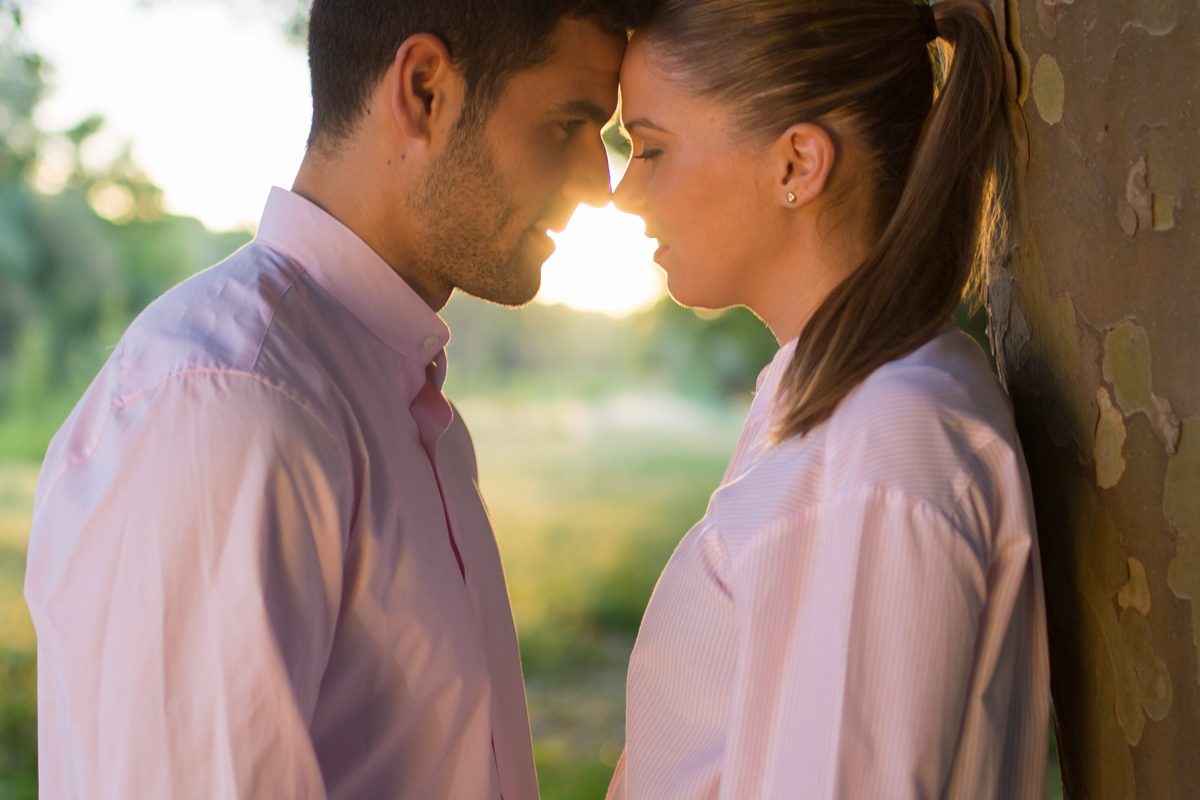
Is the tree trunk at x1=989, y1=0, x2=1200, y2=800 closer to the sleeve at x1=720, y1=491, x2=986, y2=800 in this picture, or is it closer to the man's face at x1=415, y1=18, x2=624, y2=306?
the sleeve at x1=720, y1=491, x2=986, y2=800

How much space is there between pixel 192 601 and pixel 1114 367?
986 mm

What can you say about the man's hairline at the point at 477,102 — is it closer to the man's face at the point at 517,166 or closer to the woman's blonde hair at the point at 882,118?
the man's face at the point at 517,166


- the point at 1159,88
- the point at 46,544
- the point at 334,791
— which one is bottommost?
the point at 334,791

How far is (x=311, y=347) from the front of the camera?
59.6 inches

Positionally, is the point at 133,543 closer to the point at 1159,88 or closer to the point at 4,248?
the point at 1159,88

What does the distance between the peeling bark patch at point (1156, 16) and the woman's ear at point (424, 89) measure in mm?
920

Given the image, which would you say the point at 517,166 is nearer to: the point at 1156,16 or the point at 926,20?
the point at 926,20

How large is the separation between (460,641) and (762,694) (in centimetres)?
44

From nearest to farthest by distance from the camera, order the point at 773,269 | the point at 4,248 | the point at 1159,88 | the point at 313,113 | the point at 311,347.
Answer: the point at 1159,88, the point at 311,347, the point at 773,269, the point at 313,113, the point at 4,248

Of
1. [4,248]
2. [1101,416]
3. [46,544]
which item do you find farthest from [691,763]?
[4,248]

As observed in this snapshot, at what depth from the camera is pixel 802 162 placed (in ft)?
5.07

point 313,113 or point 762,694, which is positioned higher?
point 313,113

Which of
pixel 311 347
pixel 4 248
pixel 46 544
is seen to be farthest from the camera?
pixel 4 248

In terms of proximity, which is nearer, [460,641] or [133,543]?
[133,543]
